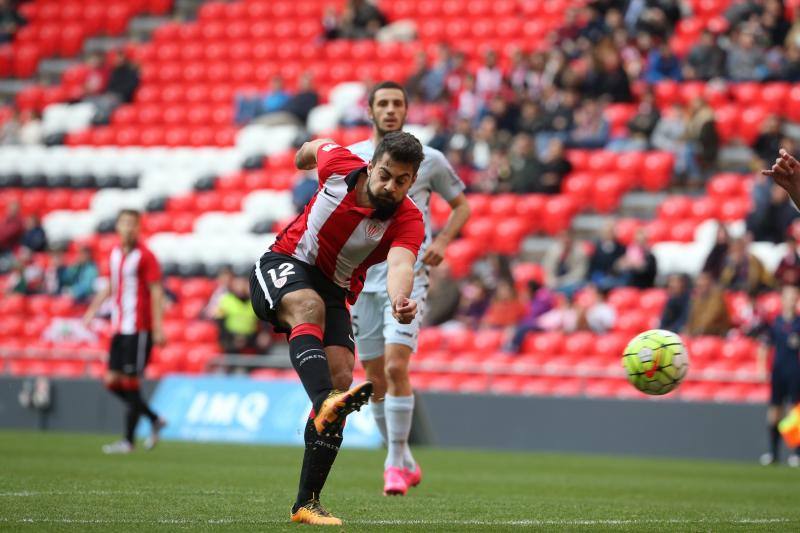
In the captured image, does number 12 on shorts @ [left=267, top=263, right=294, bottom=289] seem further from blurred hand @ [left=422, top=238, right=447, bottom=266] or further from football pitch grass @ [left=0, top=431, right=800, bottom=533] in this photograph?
blurred hand @ [left=422, top=238, right=447, bottom=266]

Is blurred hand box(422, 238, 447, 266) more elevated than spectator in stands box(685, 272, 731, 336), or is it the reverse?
blurred hand box(422, 238, 447, 266)

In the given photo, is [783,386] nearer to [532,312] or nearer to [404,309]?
[532,312]

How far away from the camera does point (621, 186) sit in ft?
69.7

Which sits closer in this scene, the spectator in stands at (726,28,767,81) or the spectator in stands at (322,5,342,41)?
the spectator in stands at (726,28,767,81)

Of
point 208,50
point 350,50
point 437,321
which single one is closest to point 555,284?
point 437,321

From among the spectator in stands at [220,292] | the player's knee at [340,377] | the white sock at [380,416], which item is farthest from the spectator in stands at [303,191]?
the player's knee at [340,377]

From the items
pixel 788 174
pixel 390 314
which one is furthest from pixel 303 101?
pixel 788 174

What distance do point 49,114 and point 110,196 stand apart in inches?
149

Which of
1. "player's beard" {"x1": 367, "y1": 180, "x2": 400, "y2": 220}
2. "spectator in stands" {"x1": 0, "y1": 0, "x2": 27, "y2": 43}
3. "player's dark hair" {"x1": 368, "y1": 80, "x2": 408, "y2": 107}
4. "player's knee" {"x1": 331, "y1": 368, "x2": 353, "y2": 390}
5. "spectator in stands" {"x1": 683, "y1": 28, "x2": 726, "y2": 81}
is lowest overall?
"player's knee" {"x1": 331, "y1": 368, "x2": 353, "y2": 390}

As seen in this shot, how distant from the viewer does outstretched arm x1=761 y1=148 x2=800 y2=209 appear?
277 inches

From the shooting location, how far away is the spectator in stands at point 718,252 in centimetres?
1788

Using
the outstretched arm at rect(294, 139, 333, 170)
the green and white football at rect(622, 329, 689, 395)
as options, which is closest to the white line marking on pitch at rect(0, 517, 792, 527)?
the green and white football at rect(622, 329, 689, 395)

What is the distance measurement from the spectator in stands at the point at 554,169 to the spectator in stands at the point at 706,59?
246 cm

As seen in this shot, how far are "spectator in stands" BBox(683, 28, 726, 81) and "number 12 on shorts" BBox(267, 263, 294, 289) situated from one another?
15.6m
